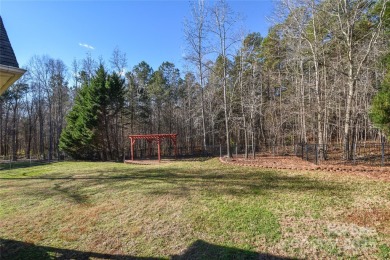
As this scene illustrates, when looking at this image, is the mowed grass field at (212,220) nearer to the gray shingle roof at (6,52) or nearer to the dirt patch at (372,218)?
the dirt patch at (372,218)

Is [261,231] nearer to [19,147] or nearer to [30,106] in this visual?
[30,106]

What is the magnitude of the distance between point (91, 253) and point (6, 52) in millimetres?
3796

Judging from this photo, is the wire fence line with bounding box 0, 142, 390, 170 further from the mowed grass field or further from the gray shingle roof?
the gray shingle roof

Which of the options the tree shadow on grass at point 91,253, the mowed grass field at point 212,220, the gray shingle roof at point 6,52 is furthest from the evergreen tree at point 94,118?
the gray shingle roof at point 6,52

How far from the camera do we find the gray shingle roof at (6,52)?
3.93 metres

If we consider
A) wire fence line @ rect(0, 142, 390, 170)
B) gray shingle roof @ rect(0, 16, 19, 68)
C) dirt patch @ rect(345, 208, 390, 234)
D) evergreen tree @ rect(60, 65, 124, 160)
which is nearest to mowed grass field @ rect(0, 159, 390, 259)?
dirt patch @ rect(345, 208, 390, 234)

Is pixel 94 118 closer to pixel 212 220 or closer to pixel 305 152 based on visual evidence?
pixel 305 152

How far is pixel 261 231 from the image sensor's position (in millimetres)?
4379

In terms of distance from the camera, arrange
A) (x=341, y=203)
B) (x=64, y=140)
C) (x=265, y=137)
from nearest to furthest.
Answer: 1. (x=341, y=203)
2. (x=64, y=140)
3. (x=265, y=137)

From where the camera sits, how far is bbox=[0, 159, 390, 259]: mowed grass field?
3953 mm

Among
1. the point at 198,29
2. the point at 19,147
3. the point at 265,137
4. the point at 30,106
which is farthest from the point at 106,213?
the point at 19,147

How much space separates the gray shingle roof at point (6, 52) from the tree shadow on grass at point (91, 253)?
11.3ft

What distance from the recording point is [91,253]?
14.6 ft

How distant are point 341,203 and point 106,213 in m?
5.41
